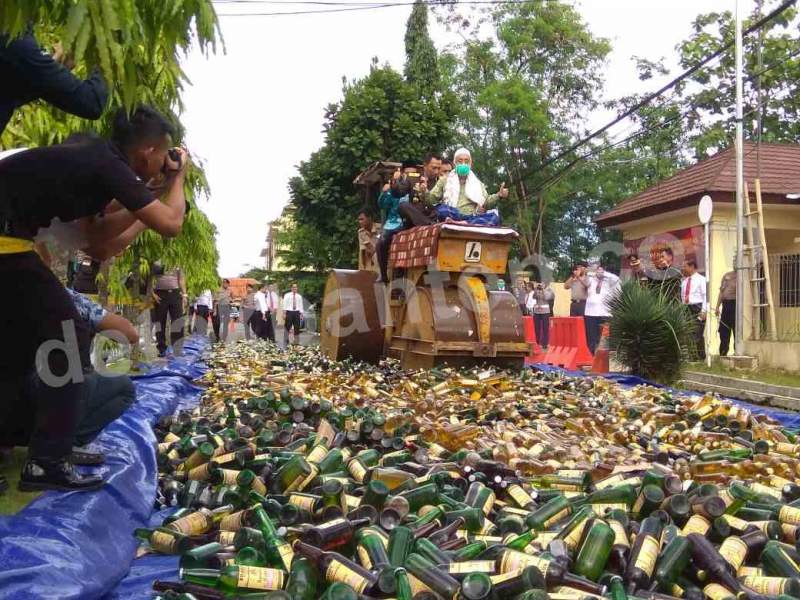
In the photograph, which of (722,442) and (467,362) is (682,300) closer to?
(467,362)

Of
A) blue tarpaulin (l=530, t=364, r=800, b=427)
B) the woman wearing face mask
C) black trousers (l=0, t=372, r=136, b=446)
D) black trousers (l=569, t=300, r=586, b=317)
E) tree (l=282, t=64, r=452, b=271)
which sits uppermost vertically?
tree (l=282, t=64, r=452, b=271)

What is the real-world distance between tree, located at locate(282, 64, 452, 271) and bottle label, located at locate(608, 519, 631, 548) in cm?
1894

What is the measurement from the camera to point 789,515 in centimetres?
358

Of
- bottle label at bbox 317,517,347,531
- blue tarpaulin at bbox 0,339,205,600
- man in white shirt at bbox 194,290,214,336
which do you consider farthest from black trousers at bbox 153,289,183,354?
bottle label at bbox 317,517,347,531

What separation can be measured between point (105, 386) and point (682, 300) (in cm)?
1005

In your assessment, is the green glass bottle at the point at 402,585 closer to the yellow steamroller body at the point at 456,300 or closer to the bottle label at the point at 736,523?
the bottle label at the point at 736,523

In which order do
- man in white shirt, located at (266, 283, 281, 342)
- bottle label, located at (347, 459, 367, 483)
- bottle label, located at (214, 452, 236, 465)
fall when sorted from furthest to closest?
man in white shirt, located at (266, 283, 281, 342)
bottle label, located at (214, 452, 236, 465)
bottle label, located at (347, 459, 367, 483)

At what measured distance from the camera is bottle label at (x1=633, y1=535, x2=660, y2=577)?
9.74ft

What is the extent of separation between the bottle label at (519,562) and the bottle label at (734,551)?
2.63 ft

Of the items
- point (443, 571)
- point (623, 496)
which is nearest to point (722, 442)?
point (623, 496)

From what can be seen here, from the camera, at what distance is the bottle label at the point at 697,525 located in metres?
3.37

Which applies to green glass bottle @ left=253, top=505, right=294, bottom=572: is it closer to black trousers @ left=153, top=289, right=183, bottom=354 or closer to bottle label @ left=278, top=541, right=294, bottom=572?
bottle label @ left=278, top=541, right=294, bottom=572

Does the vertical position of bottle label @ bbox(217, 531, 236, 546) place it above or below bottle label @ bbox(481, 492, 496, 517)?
below

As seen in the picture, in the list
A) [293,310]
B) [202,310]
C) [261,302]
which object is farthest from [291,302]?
[202,310]
